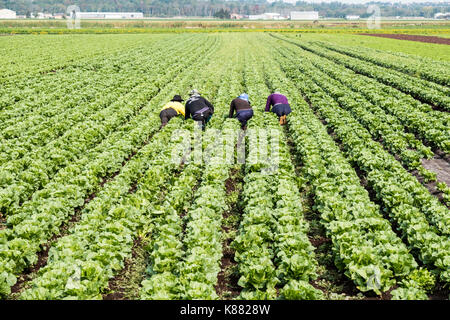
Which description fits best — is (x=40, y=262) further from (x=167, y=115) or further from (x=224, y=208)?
(x=167, y=115)

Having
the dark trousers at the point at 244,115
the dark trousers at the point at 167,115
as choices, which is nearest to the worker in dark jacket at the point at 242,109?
the dark trousers at the point at 244,115

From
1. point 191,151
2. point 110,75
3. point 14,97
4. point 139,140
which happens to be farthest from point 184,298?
point 110,75

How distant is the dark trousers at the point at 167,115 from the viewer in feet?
48.4

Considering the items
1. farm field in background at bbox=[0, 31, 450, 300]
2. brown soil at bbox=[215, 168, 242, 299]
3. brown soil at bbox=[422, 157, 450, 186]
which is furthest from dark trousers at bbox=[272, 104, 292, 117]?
brown soil at bbox=[215, 168, 242, 299]

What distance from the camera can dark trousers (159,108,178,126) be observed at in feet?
48.4

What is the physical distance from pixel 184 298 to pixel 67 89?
770 inches

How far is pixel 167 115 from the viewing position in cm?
1486

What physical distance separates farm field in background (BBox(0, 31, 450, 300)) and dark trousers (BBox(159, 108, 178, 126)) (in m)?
0.48

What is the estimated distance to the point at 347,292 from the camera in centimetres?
627

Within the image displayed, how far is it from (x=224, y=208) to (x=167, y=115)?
24.5ft

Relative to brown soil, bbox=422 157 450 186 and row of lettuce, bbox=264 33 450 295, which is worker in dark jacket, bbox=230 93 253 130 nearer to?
row of lettuce, bbox=264 33 450 295

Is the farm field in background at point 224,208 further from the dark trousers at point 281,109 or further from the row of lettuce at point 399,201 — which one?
the dark trousers at point 281,109

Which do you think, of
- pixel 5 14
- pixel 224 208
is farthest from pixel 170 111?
pixel 5 14
